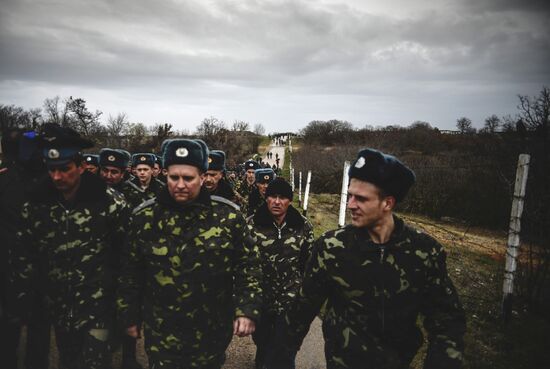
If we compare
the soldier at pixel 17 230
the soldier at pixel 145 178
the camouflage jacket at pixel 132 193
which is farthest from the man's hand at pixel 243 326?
the soldier at pixel 145 178

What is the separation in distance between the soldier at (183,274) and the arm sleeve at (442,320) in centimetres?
120

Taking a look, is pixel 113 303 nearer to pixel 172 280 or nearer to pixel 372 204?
pixel 172 280

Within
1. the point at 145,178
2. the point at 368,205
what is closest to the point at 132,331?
the point at 368,205

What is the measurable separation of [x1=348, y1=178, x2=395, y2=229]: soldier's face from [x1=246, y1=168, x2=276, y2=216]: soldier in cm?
Answer: 286

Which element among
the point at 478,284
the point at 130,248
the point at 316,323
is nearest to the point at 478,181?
the point at 478,284

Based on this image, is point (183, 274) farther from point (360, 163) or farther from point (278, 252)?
point (360, 163)

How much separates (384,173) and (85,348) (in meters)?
2.86

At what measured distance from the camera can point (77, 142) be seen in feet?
8.56

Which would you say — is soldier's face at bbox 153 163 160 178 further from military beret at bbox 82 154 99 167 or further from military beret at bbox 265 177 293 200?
military beret at bbox 265 177 293 200

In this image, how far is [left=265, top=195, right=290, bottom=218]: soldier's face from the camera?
135 inches

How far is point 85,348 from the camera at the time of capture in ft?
8.33

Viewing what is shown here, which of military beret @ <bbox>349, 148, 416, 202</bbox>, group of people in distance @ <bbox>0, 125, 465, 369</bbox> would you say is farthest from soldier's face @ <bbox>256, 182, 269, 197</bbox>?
military beret @ <bbox>349, 148, 416, 202</bbox>

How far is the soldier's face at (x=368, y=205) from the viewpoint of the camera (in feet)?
6.20

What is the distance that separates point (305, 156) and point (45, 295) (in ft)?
85.0
